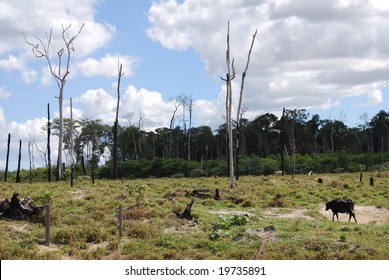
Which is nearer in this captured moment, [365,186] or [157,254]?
[157,254]

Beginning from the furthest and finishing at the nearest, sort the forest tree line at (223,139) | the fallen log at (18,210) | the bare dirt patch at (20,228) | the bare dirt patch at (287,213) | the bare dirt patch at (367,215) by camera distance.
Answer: the forest tree line at (223,139)
the bare dirt patch at (367,215)
the bare dirt patch at (287,213)
the fallen log at (18,210)
the bare dirt patch at (20,228)

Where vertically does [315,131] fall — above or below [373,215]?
above

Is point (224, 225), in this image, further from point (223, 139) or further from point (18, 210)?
point (223, 139)

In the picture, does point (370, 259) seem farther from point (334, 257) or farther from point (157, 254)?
point (157, 254)

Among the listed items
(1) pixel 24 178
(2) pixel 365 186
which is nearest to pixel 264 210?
(2) pixel 365 186

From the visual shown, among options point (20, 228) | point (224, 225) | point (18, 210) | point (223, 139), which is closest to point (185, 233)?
point (224, 225)

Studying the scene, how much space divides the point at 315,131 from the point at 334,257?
8042 centimetres

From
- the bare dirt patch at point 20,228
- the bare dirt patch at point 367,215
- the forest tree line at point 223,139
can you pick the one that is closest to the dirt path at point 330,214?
the bare dirt patch at point 367,215

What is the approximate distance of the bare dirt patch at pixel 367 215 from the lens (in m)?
22.9

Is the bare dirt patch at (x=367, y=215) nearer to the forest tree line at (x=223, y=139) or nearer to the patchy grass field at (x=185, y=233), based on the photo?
the patchy grass field at (x=185, y=233)

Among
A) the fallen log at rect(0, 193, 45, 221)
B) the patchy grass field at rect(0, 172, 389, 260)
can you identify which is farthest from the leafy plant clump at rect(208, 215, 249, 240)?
the fallen log at rect(0, 193, 45, 221)

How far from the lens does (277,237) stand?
1571 cm

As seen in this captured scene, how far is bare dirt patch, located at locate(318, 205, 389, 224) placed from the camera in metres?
22.9

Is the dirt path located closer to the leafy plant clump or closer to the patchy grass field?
the patchy grass field
